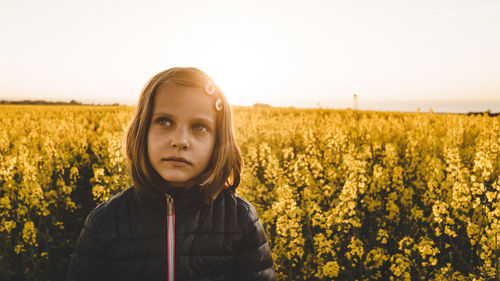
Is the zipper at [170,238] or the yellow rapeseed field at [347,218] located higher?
the zipper at [170,238]

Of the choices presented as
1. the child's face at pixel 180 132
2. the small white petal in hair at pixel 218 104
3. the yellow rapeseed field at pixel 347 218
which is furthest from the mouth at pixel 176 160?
the yellow rapeseed field at pixel 347 218

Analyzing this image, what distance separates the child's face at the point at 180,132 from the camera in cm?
146

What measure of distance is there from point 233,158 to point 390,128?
28.4 ft

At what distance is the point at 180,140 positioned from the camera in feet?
4.70

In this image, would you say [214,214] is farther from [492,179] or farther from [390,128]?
[390,128]

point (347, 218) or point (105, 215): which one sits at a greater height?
point (105, 215)

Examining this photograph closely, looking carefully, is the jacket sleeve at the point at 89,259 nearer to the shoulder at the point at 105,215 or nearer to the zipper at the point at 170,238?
the shoulder at the point at 105,215

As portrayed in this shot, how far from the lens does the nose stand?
56.4 inches

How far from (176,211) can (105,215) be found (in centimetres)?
33

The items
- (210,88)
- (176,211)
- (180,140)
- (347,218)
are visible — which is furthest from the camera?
(347,218)

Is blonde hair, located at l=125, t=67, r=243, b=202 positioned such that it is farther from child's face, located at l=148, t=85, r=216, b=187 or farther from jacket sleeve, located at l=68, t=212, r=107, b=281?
jacket sleeve, located at l=68, t=212, r=107, b=281

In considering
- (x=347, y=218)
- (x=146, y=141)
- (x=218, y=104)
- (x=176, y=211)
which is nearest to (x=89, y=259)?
(x=176, y=211)

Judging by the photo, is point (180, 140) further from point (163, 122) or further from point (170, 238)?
point (170, 238)

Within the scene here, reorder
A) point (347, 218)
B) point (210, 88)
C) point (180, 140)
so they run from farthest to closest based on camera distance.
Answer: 1. point (347, 218)
2. point (210, 88)
3. point (180, 140)
